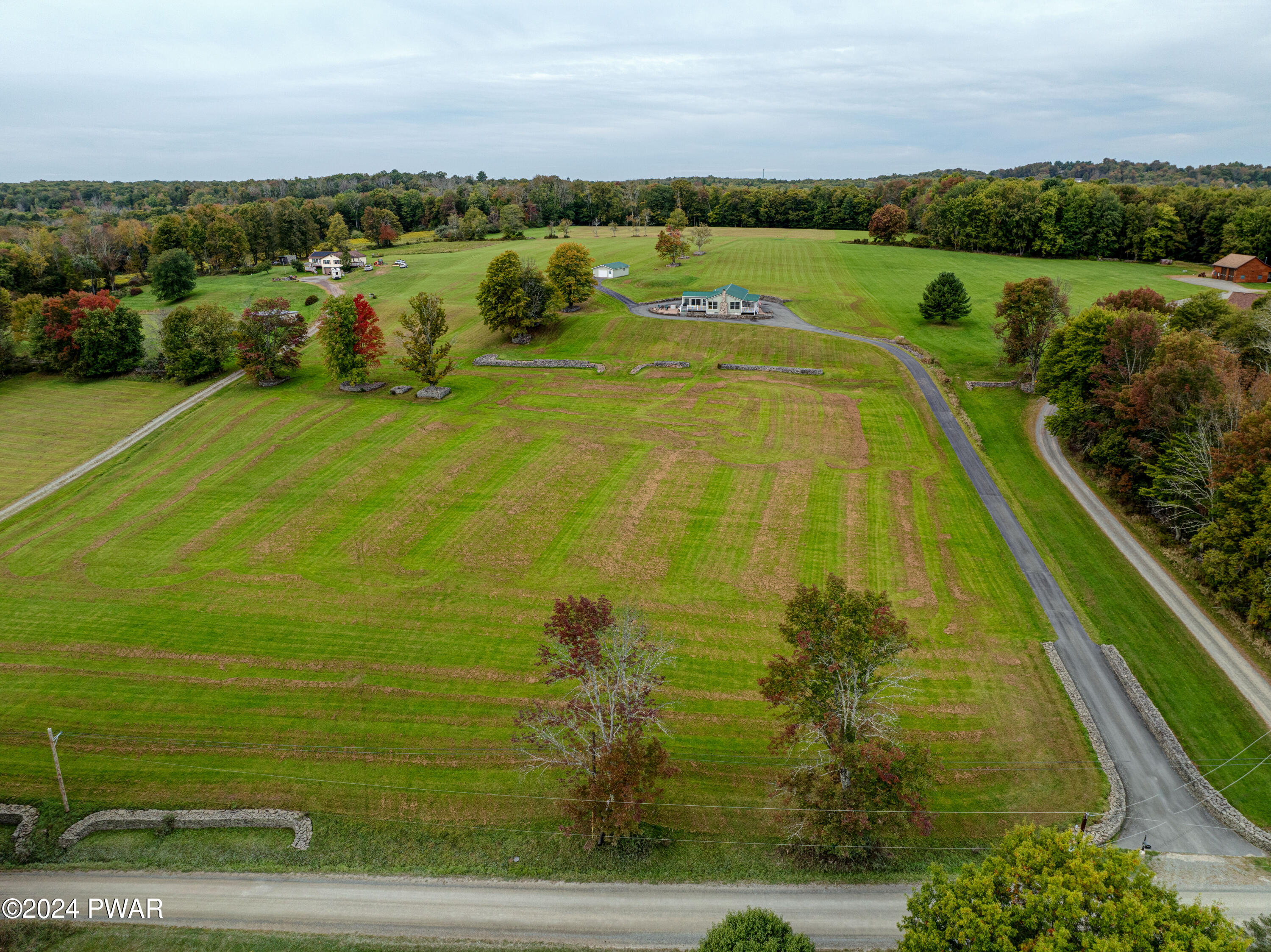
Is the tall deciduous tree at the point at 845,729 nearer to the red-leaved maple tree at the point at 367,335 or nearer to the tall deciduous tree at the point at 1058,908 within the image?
the tall deciduous tree at the point at 1058,908

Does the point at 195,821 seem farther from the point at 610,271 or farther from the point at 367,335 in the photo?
the point at 610,271

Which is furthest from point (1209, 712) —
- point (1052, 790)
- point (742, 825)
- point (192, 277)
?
point (192, 277)

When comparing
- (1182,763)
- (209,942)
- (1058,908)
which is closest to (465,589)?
(209,942)

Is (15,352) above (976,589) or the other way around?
above

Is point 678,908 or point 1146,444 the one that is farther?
point 1146,444

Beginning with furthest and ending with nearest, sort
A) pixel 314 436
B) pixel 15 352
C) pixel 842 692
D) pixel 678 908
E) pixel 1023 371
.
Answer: pixel 15 352 < pixel 1023 371 < pixel 314 436 < pixel 842 692 < pixel 678 908

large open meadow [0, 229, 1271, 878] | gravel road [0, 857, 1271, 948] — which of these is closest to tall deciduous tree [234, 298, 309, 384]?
large open meadow [0, 229, 1271, 878]

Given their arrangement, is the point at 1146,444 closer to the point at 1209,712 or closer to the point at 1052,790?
the point at 1209,712
